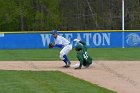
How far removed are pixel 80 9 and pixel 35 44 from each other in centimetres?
1846

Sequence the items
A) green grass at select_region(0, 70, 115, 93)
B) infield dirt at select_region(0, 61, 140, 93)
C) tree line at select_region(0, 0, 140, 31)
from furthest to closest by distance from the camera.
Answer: tree line at select_region(0, 0, 140, 31) < infield dirt at select_region(0, 61, 140, 93) < green grass at select_region(0, 70, 115, 93)

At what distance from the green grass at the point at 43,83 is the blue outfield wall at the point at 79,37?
17831mm

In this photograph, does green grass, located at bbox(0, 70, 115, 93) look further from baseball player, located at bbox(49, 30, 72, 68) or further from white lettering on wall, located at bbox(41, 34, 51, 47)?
white lettering on wall, located at bbox(41, 34, 51, 47)

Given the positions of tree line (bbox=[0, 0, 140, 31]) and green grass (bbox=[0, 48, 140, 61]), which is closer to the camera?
green grass (bbox=[0, 48, 140, 61])

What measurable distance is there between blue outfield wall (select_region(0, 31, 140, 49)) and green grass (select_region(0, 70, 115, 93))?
17.8 meters

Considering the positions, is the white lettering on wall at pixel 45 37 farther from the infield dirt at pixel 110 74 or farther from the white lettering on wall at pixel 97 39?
the infield dirt at pixel 110 74

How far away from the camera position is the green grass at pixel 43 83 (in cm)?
1243

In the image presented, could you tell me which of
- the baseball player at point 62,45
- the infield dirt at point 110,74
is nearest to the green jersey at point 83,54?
the infield dirt at point 110,74

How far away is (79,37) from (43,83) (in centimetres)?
2214

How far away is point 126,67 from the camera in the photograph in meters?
19.6

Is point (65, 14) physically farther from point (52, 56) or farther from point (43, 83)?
point (43, 83)

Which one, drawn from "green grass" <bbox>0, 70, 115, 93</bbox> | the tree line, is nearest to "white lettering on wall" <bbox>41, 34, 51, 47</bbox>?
the tree line

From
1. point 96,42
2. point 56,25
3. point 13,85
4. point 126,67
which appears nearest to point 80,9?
point 56,25

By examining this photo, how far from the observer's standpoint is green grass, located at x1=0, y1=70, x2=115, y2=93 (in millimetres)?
12430
